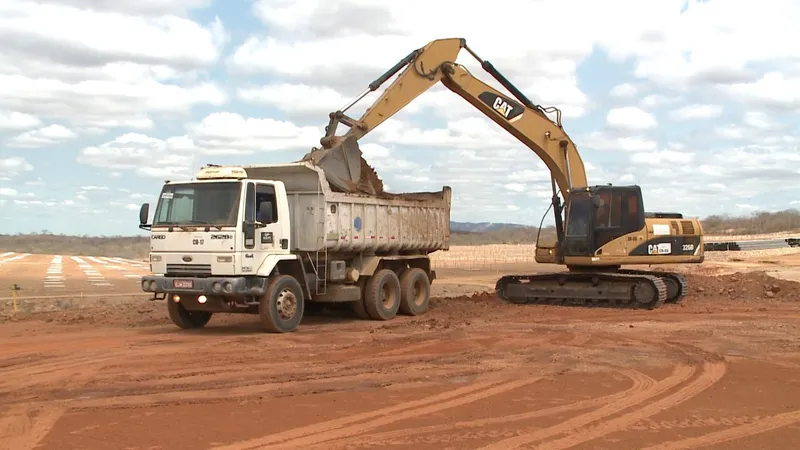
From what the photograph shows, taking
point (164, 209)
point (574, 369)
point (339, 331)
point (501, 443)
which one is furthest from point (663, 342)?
point (164, 209)

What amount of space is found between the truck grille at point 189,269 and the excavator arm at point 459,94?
10.9ft

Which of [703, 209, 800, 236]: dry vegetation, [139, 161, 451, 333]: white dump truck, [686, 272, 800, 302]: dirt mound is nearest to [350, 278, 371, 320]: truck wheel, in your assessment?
[139, 161, 451, 333]: white dump truck

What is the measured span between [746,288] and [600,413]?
55.7 feet

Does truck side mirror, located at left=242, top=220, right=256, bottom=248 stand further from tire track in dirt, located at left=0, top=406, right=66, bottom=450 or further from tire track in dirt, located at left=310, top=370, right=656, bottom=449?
tire track in dirt, located at left=310, top=370, right=656, bottom=449

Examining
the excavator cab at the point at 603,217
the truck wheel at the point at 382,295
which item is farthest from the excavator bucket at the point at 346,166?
the excavator cab at the point at 603,217

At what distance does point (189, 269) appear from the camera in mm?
14367

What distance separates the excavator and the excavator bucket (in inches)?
68.3

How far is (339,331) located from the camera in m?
15.5

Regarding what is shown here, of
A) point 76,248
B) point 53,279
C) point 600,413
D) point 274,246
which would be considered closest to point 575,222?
point 274,246

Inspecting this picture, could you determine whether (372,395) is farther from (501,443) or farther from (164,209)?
(164,209)

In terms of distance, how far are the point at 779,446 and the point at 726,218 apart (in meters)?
118

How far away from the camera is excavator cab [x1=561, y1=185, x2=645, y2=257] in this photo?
2042 centimetres

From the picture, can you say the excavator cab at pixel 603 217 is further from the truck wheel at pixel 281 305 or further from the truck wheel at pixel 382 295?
the truck wheel at pixel 281 305

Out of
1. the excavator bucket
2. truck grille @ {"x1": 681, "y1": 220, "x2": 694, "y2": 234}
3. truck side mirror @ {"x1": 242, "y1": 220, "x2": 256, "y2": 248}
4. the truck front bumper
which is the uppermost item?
the excavator bucket
